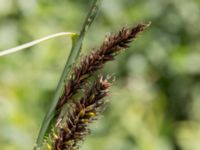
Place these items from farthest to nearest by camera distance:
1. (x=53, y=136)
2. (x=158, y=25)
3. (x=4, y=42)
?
(x=158, y=25) → (x=4, y=42) → (x=53, y=136)

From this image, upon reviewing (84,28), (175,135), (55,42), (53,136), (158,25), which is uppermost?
(158,25)

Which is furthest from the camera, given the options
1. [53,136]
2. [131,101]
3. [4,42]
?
[131,101]

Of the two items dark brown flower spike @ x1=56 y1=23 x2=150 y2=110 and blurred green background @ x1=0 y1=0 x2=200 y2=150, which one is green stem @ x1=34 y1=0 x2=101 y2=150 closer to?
dark brown flower spike @ x1=56 y1=23 x2=150 y2=110

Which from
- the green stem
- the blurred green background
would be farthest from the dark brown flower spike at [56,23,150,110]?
the blurred green background

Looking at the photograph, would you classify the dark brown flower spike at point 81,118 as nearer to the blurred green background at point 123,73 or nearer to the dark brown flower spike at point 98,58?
the dark brown flower spike at point 98,58

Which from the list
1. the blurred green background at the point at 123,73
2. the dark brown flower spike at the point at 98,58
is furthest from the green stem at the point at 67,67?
the blurred green background at the point at 123,73

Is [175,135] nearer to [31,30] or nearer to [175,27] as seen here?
[175,27]

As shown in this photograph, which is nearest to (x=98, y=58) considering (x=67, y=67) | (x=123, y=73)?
(x=67, y=67)

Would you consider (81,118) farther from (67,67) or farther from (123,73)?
(123,73)

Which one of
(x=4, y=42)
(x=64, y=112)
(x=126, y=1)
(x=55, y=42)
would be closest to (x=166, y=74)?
(x=126, y=1)
